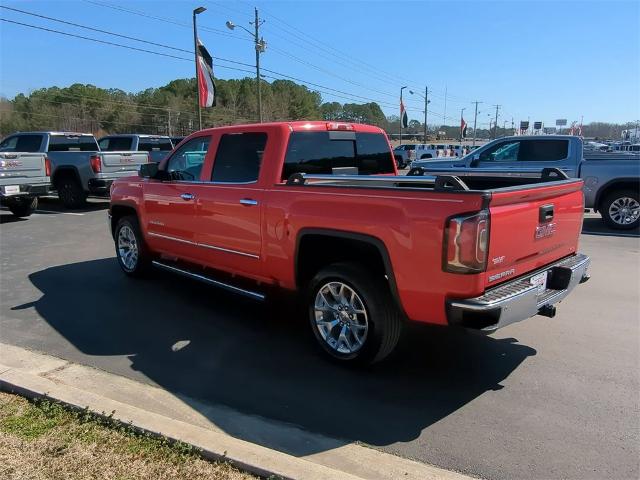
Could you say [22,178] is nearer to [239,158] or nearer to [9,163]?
[9,163]

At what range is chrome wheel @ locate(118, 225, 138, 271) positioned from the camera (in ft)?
22.2

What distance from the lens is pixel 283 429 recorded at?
10.7 ft

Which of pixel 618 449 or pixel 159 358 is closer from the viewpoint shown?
pixel 618 449

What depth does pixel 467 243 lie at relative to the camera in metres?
3.16

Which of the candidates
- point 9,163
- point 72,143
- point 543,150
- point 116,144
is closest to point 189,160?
point 9,163

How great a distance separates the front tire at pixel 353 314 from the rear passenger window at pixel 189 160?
2304 millimetres

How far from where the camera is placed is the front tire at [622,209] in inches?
406

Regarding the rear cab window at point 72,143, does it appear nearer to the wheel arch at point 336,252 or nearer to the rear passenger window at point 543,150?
the rear passenger window at point 543,150

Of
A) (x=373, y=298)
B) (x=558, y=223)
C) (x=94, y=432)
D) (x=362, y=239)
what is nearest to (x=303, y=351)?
(x=373, y=298)

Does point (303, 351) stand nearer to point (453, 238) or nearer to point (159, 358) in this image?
point (159, 358)

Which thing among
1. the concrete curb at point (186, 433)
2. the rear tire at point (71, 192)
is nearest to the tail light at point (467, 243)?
the concrete curb at point (186, 433)

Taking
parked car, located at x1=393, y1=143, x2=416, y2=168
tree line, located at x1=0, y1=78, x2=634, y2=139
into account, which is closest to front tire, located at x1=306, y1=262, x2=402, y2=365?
parked car, located at x1=393, y1=143, x2=416, y2=168

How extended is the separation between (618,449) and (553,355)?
1.36 meters

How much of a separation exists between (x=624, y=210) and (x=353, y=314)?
883cm
